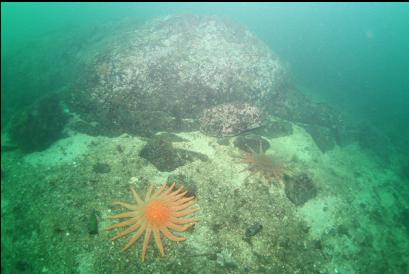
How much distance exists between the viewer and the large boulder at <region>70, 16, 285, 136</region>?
358 inches

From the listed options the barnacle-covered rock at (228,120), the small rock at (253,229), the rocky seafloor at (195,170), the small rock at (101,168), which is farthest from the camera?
the barnacle-covered rock at (228,120)

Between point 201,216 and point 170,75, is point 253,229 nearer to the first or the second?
point 201,216

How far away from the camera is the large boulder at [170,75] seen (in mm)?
9094

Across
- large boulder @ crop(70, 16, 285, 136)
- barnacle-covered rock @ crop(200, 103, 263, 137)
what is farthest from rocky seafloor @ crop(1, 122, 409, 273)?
large boulder @ crop(70, 16, 285, 136)

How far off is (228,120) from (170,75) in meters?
2.69

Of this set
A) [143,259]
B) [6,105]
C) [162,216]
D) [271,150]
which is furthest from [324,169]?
[6,105]

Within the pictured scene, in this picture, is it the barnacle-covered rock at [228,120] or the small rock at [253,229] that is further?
the barnacle-covered rock at [228,120]

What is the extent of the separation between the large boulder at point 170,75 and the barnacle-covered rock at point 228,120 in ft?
2.06

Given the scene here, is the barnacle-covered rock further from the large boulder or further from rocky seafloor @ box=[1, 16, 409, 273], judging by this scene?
the large boulder

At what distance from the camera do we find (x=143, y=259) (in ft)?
17.7

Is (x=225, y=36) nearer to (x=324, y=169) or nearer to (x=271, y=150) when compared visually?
(x=271, y=150)

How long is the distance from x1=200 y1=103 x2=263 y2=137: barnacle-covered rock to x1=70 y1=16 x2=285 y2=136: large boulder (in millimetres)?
628

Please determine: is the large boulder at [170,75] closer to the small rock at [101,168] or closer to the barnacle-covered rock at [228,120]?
the barnacle-covered rock at [228,120]

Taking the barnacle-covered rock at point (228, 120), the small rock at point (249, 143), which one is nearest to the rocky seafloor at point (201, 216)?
the small rock at point (249, 143)
